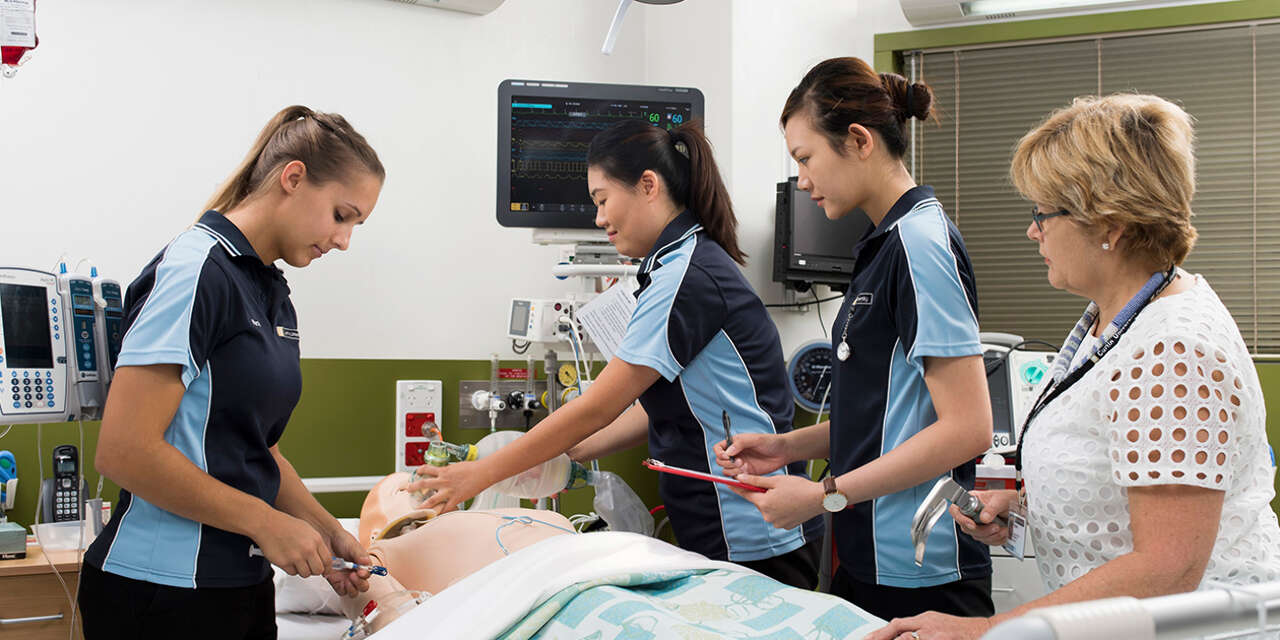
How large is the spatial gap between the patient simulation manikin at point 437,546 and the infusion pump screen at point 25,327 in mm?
843

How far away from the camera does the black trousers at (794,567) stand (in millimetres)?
1880

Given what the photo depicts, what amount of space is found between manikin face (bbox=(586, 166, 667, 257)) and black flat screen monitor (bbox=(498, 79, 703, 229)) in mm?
877

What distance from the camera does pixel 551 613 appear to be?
56.7 inches

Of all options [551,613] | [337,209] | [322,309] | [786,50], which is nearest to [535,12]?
[786,50]

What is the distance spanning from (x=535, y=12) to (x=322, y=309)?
1.45m

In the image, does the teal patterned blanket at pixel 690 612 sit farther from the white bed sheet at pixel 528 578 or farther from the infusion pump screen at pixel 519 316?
the infusion pump screen at pixel 519 316

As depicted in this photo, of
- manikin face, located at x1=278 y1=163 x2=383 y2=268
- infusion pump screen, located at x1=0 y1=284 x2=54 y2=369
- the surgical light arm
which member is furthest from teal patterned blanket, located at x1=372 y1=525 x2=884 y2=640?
infusion pump screen, located at x1=0 y1=284 x2=54 y2=369

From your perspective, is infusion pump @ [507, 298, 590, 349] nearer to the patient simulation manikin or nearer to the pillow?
the patient simulation manikin

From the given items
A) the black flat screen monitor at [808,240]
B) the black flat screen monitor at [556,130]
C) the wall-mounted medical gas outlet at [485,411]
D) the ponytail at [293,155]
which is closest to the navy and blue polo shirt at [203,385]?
the ponytail at [293,155]

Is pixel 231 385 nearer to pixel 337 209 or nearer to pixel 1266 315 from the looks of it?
pixel 337 209

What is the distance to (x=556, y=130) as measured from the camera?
9.70 feet

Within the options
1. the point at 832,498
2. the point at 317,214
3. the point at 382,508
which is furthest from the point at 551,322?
the point at 832,498

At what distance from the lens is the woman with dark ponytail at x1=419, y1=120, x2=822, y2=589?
1.85m

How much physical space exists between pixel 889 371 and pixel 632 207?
0.72 m
